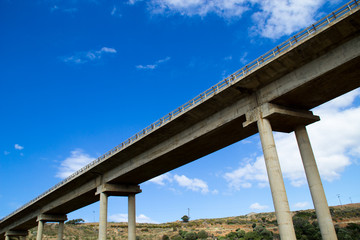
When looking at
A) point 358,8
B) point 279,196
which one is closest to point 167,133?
point 279,196

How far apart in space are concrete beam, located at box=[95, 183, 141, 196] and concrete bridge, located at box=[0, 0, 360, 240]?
298cm

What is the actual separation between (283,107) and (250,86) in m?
2.74

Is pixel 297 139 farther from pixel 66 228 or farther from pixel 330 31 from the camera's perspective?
pixel 66 228

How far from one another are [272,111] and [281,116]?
3.91ft

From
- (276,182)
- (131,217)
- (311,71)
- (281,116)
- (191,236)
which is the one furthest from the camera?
(191,236)

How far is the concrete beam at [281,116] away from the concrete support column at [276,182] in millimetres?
515

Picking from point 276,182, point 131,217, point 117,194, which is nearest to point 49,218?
point 117,194

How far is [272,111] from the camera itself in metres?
20.1

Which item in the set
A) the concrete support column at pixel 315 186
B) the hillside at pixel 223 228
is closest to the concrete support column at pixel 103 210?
the concrete support column at pixel 315 186

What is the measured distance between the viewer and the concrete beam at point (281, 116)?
66.9ft

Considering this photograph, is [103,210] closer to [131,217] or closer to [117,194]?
[117,194]

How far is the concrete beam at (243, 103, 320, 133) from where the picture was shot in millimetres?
20391

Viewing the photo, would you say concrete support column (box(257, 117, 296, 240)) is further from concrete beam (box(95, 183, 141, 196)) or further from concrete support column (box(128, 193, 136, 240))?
concrete beam (box(95, 183, 141, 196))

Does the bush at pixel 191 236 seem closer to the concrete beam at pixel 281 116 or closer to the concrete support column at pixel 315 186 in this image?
the concrete beam at pixel 281 116
